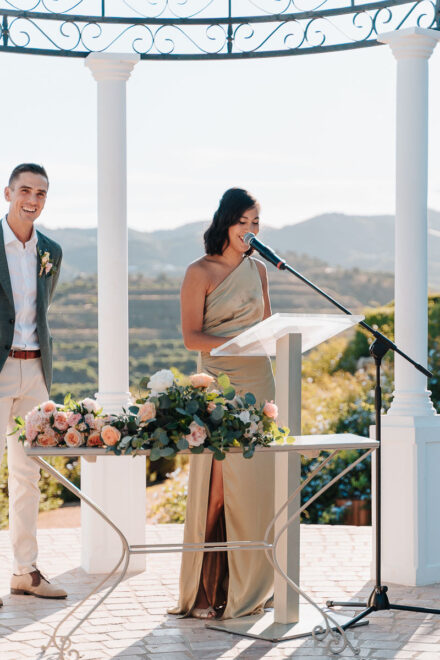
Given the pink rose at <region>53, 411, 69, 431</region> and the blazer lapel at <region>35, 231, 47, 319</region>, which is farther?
the blazer lapel at <region>35, 231, 47, 319</region>

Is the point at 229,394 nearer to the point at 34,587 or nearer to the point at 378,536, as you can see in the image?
the point at 378,536

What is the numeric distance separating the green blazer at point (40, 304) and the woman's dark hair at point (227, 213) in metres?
1.00

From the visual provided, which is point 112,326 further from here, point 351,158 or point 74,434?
point 351,158

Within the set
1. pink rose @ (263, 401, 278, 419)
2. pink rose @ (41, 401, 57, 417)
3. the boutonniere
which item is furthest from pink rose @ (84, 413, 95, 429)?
the boutonniere

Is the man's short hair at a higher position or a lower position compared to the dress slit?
higher

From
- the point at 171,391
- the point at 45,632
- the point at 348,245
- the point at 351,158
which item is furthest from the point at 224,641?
the point at 351,158

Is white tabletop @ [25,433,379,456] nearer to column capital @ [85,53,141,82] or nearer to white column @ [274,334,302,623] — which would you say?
white column @ [274,334,302,623]

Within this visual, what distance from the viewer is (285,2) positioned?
639 centimetres

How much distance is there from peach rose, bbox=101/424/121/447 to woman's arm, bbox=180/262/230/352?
1.10 metres

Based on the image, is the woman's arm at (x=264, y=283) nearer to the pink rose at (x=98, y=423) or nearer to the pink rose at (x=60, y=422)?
the pink rose at (x=98, y=423)

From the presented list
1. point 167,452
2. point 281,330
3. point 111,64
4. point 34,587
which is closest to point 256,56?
point 111,64

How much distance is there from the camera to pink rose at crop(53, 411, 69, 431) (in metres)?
3.95

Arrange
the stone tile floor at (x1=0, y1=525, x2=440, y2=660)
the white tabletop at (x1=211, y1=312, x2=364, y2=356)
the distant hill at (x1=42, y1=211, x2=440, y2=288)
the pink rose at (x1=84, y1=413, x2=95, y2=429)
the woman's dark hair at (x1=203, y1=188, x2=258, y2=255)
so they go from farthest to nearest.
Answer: the distant hill at (x1=42, y1=211, x2=440, y2=288) → the woman's dark hair at (x1=203, y1=188, x2=258, y2=255) → the stone tile floor at (x1=0, y1=525, x2=440, y2=660) → the white tabletop at (x1=211, y1=312, x2=364, y2=356) → the pink rose at (x1=84, y1=413, x2=95, y2=429)

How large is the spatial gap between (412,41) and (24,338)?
292 cm
